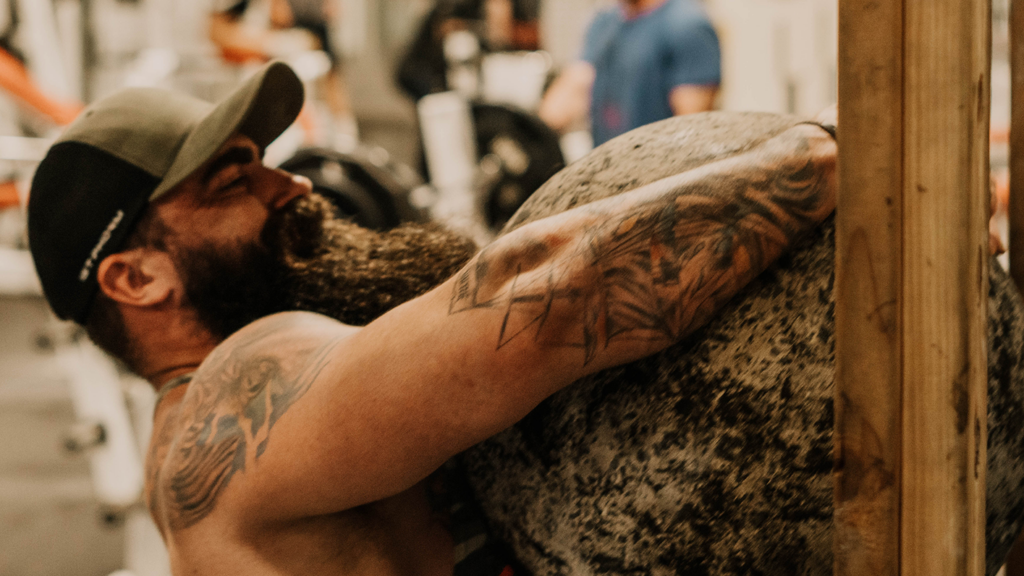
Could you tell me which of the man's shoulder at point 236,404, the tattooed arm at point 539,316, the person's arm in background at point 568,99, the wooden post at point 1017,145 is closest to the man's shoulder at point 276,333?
the man's shoulder at point 236,404

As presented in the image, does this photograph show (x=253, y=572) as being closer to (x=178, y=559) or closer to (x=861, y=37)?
(x=178, y=559)

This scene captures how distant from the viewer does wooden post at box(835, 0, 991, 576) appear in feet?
1.58

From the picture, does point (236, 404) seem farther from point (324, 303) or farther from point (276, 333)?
point (324, 303)

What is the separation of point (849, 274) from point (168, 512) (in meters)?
0.72

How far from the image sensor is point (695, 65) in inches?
106

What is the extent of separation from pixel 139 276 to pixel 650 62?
2.00 m

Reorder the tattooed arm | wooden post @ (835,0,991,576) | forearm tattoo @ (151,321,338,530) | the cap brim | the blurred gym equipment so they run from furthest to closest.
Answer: the blurred gym equipment
the cap brim
forearm tattoo @ (151,321,338,530)
the tattooed arm
wooden post @ (835,0,991,576)

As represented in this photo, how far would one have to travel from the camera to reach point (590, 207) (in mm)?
738

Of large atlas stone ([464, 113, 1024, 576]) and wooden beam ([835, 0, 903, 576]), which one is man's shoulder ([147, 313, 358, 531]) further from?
wooden beam ([835, 0, 903, 576])

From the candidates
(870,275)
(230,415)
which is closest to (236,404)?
(230,415)

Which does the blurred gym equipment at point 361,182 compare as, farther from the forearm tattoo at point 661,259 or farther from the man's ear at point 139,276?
the forearm tattoo at point 661,259

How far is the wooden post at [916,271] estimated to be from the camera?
483 millimetres

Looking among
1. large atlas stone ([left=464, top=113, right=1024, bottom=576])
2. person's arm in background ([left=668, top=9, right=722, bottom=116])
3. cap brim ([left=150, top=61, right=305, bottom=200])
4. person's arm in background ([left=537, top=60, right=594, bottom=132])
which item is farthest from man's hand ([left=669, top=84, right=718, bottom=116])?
large atlas stone ([left=464, top=113, right=1024, bottom=576])

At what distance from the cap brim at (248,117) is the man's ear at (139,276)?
9cm
